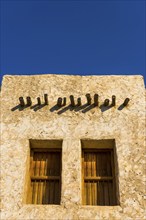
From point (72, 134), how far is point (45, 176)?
103 cm

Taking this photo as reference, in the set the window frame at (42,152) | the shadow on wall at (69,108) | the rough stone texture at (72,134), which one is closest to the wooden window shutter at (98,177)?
the rough stone texture at (72,134)

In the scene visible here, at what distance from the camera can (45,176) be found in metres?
6.45

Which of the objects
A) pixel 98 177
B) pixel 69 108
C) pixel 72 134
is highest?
pixel 69 108

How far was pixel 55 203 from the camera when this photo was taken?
6.15 meters

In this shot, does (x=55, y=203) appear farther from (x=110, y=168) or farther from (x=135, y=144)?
(x=135, y=144)

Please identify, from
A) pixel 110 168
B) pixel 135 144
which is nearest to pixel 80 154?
pixel 110 168

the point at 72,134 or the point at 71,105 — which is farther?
the point at 71,105

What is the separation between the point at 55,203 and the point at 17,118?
2.02 meters

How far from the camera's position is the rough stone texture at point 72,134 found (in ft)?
19.0

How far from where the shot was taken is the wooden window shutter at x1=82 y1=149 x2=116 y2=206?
20.3 feet

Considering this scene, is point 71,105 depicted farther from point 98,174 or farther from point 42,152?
point 98,174

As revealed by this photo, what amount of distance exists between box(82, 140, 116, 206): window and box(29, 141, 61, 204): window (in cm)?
55

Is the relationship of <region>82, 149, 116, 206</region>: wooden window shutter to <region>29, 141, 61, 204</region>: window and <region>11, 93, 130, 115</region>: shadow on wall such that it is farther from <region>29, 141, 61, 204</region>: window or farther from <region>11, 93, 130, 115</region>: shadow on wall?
<region>11, 93, 130, 115</region>: shadow on wall

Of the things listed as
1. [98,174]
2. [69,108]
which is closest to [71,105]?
[69,108]
